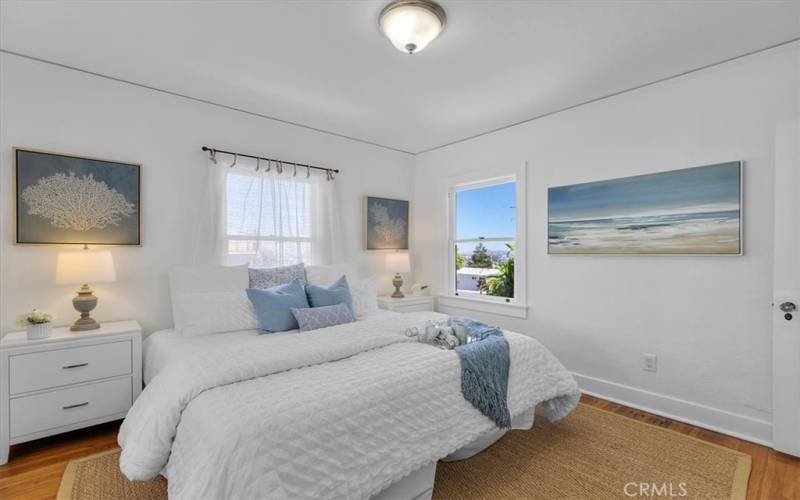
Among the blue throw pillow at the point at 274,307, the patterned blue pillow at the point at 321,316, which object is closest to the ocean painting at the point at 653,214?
the patterned blue pillow at the point at 321,316

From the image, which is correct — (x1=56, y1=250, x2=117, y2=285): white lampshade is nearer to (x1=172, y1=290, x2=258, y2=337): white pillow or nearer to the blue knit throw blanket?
(x1=172, y1=290, x2=258, y2=337): white pillow

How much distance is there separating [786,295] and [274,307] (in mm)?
3331

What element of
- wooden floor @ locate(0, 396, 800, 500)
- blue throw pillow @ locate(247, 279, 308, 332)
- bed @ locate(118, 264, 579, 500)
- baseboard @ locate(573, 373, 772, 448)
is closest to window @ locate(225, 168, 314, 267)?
blue throw pillow @ locate(247, 279, 308, 332)

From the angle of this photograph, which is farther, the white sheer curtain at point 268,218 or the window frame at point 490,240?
the window frame at point 490,240

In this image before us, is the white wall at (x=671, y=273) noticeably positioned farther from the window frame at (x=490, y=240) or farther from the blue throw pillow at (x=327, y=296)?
the blue throw pillow at (x=327, y=296)

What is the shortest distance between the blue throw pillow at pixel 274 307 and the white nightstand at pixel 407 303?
4.51ft

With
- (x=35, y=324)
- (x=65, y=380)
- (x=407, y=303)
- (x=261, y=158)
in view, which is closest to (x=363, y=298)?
(x=407, y=303)

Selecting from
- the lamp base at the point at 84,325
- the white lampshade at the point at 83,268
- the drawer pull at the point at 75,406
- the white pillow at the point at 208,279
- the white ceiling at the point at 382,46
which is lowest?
the drawer pull at the point at 75,406

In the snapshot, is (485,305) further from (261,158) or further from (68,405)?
(68,405)

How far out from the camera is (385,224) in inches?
181

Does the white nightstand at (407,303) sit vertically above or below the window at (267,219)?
below

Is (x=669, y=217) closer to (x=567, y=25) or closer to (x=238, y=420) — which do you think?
Result: (x=567, y=25)

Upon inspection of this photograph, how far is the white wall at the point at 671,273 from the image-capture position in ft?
8.04

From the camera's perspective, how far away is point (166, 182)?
3096 millimetres
